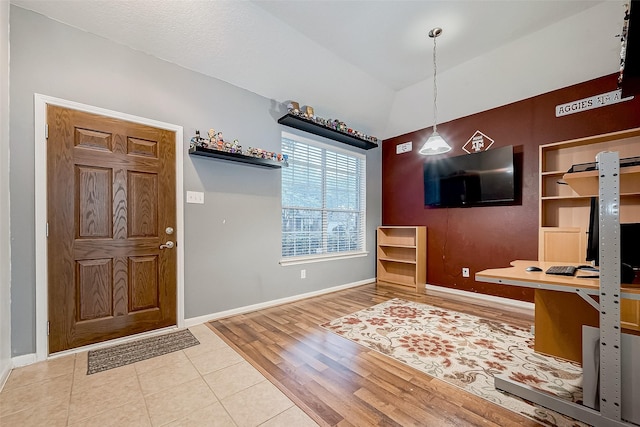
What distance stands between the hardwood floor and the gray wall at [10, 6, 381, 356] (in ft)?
1.83

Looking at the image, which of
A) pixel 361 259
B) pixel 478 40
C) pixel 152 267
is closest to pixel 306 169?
pixel 361 259

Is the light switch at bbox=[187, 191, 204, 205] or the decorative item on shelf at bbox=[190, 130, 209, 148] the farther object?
the light switch at bbox=[187, 191, 204, 205]

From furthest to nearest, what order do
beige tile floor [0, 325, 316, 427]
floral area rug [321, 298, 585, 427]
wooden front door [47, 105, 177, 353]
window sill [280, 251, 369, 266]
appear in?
1. window sill [280, 251, 369, 266]
2. wooden front door [47, 105, 177, 353]
3. floral area rug [321, 298, 585, 427]
4. beige tile floor [0, 325, 316, 427]

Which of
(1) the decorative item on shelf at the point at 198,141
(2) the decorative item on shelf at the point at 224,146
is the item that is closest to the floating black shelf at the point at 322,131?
(2) the decorative item on shelf at the point at 224,146

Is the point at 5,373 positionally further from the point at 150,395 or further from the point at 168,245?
the point at 168,245

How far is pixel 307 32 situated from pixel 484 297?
420 cm

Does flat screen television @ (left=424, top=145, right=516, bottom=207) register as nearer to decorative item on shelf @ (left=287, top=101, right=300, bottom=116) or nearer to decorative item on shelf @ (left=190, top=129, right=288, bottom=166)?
decorative item on shelf @ (left=287, top=101, right=300, bottom=116)

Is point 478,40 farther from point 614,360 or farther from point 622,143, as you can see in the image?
point 614,360

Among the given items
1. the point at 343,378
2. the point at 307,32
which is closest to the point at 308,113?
the point at 307,32

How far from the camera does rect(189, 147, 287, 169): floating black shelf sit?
2.86m

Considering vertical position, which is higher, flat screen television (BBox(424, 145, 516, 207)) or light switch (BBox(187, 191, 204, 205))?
flat screen television (BBox(424, 145, 516, 207))

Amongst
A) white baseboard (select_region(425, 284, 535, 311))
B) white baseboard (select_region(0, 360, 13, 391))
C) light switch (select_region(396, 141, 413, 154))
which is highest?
light switch (select_region(396, 141, 413, 154))

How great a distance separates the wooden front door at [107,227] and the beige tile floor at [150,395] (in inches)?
16.8

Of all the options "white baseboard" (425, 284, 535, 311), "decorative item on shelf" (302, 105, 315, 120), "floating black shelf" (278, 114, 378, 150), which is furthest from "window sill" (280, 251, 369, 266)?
"decorative item on shelf" (302, 105, 315, 120)
